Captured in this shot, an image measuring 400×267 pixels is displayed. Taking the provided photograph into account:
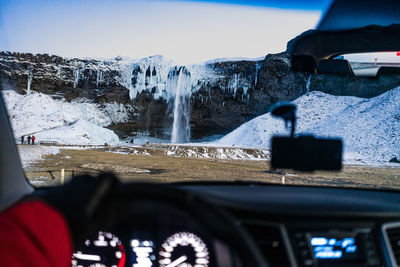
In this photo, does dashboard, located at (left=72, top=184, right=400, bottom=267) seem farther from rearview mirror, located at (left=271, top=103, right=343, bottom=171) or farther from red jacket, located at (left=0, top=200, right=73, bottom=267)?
red jacket, located at (left=0, top=200, right=73, bottom=267)

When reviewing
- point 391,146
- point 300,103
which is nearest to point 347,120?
point 300,103

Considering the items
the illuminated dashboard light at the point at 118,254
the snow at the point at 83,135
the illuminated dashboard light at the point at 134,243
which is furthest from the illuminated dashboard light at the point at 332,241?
the snow at the point at 83,135

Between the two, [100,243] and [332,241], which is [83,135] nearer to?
[100,243]

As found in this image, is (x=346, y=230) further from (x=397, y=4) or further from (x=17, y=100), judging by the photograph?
(x=17, y=100)

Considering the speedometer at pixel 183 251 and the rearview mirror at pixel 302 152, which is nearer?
the speedometer at pixel 183 251

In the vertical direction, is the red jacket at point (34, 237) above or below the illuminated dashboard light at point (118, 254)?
above

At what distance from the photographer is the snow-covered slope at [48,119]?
251 centimetres

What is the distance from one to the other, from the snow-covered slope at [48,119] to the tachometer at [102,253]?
0.92 metres

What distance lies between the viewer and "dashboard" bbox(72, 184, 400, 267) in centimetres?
182

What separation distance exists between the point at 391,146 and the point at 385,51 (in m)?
1.82

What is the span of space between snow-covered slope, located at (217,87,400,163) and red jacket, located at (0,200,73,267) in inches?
76.4

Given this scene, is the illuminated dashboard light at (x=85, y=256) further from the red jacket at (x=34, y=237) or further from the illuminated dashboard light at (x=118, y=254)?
the red jacket at (x=34, y=237)

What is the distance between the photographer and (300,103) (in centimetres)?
302

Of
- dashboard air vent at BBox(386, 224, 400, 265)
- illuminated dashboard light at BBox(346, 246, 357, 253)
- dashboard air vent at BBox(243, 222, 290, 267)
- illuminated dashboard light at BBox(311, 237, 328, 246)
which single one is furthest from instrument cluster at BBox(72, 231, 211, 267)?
dashboard air vent at BBox(386, 224, 400, 265)
